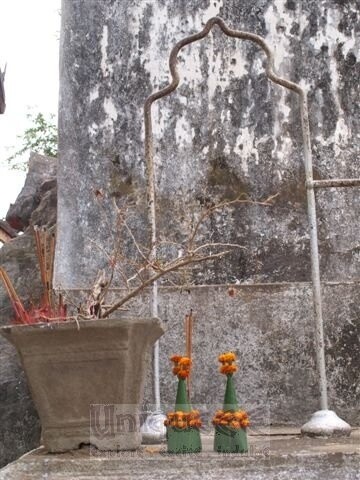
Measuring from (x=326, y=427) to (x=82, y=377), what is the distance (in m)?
0.89

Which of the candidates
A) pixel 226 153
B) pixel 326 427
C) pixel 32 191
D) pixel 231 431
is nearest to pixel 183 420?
pixel 231 431

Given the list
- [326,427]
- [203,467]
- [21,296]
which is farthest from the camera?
[21,296]

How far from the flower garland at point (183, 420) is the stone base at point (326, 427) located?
Answer: 20.9 inches

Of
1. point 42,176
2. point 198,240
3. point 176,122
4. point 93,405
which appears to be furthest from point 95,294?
point 42,176

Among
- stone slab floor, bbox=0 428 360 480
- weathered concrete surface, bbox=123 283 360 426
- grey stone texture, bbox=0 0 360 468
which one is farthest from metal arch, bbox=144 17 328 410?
stone slab floor, bbox=0 428 360 480

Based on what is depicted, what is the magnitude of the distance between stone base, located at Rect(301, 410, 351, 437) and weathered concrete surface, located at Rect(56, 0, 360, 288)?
0.97m

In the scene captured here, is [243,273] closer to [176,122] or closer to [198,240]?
[198,240]

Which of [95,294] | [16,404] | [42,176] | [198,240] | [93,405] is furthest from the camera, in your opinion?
[42,176]

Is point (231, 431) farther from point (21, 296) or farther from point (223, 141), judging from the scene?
point (21, 296)

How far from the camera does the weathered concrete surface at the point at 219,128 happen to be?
13.1ft

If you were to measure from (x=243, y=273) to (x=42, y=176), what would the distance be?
2756 millimetres

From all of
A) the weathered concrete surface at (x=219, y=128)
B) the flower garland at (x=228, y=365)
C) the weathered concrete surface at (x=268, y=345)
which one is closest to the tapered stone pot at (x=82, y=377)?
the flower garland at (x=228, y=365)

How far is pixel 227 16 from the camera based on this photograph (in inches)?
165

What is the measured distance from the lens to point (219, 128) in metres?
4.09
